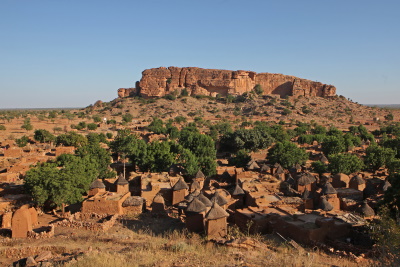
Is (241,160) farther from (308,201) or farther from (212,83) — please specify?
(212,83)

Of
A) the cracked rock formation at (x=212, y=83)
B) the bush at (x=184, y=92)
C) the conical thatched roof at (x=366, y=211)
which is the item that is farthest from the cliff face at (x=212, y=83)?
the conical thatched roof at (x=366, y=211)

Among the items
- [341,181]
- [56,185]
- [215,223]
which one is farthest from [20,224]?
[341,181]

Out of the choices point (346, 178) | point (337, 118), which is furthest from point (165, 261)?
point (337, 118)

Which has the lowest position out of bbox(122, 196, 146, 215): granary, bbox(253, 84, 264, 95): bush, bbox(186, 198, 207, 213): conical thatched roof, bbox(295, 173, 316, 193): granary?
bbox(122, 196, 146, 215): granary

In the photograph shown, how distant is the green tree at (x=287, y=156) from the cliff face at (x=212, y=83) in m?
56.6

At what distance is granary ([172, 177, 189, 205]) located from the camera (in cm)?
1623

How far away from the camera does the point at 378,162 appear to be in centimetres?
2483

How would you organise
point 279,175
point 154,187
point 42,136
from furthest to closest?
1. point 42,136
2. point 279,175
3. point 154,187

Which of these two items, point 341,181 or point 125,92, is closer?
point 341,181

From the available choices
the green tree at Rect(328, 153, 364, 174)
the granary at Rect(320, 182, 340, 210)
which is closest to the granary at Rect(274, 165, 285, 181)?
the green tree at Rect(328, 153, 364, 174)

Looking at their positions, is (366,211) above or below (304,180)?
Answer: below

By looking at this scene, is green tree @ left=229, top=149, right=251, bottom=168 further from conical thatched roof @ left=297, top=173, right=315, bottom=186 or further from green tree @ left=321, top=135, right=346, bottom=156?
green tree @ left=321, top=135, right=346, bottom=156

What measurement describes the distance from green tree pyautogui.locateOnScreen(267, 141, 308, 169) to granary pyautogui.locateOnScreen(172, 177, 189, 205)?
38.5 ft

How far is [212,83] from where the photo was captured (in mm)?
82875
